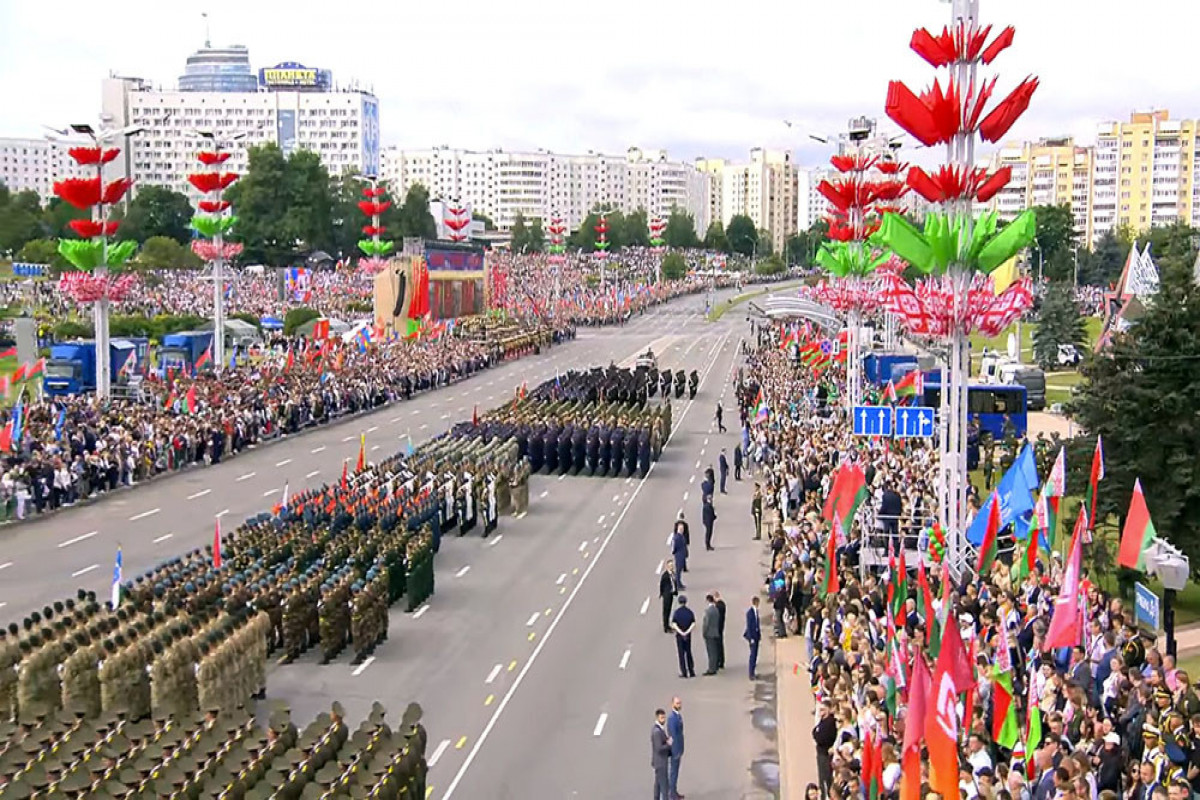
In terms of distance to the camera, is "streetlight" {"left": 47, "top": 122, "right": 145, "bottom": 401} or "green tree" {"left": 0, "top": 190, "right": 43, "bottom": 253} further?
"green tree" {"left": 0, "top": 190, "right": 43, "bottom": 253}

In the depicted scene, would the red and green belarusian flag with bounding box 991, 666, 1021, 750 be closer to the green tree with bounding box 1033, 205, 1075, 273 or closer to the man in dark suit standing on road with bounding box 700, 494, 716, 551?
the man in dark suit standing on road with bounding box 700, 494, 716, 551

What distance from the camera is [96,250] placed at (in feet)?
124

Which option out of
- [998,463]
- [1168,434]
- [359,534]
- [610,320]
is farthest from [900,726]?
[610,320]

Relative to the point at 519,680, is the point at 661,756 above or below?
above

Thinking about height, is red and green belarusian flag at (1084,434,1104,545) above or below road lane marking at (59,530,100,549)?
above

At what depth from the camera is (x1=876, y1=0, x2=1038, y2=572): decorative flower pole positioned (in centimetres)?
1830

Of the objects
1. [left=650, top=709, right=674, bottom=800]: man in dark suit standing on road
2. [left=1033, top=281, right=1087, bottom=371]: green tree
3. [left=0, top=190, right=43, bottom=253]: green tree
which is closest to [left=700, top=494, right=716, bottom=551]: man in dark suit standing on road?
[left=650, top=709, right=674, bottom=800]: man in dark suit standing on road

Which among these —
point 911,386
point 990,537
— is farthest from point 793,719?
point 911,386

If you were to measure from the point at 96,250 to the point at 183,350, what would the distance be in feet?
43.7

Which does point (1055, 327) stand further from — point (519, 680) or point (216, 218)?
point (519, 680)

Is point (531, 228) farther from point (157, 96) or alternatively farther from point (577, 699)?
point (577, 699)

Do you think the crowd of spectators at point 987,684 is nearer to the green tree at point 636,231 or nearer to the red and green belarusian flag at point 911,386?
the red and green belarusian flag at point 911,386

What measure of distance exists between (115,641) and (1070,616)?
31.8 ft

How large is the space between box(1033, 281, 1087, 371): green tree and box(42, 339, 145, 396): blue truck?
37417 mm
